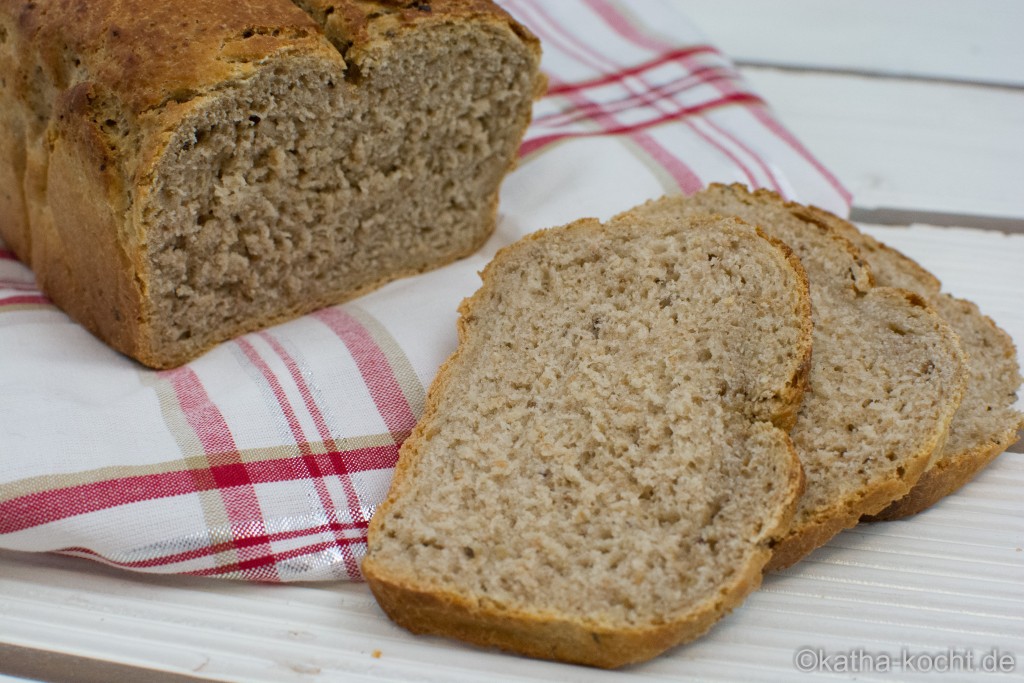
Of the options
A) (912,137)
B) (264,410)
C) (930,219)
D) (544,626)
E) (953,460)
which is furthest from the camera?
(912,137)

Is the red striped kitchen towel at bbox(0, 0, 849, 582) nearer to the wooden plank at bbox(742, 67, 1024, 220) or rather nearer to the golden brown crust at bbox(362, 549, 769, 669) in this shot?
the golden brown crust at bbox(362, 549, 769, 669)

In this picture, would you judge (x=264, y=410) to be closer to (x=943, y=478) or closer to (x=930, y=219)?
(x=943, y=478)

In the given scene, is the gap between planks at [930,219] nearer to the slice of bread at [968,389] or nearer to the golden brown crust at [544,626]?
the slice of bread at [968,389]

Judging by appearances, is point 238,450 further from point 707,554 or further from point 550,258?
point 707,554

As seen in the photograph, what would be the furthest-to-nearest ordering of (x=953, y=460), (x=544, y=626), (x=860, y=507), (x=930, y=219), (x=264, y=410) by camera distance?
(x=930, y=219) < (x=264, y=410) < (x=953, y=460) < (x=860, y=507) < (x=544, y=626)

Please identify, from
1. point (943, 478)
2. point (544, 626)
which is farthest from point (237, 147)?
point (943, 478)

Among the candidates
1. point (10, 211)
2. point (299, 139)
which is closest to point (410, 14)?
point (299, 139)

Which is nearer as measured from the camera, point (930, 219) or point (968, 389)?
point (968, 389)
